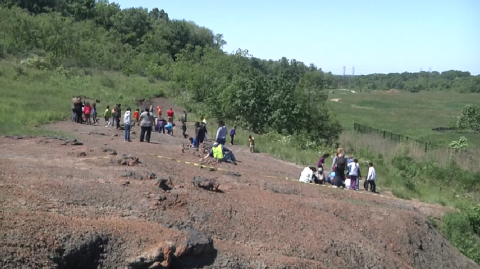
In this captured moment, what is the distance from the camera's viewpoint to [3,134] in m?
18.4

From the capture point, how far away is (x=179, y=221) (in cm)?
934

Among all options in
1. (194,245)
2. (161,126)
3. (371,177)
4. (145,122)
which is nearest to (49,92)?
(161,126)

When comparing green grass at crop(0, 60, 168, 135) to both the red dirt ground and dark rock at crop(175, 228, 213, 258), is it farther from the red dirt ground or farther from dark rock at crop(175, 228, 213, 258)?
dark rock at crop(175, 228, 213, 258)

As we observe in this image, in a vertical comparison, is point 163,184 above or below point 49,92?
below

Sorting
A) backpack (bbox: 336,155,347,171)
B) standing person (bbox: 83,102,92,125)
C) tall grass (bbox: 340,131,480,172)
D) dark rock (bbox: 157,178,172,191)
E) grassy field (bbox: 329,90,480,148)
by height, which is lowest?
grassy field (bbox: 329,90,480,148)

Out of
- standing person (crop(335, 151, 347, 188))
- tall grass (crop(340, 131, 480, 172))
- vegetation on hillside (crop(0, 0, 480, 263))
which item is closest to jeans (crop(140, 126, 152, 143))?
vegetation on hillside (crop(0, 0, 480, 263))

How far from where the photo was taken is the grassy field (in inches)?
2344

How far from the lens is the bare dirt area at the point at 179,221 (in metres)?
7.55

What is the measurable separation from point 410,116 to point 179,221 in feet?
247

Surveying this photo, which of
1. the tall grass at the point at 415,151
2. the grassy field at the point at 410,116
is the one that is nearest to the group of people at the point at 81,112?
the tall grass at the point at 415,151

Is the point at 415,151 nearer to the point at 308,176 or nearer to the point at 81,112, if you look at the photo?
the point at 308,176

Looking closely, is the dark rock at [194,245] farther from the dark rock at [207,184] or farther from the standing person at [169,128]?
the standing person at [169,128]

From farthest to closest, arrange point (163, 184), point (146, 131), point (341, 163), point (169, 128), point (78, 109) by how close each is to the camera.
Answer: point (169, 128) < point (78, 109) < point (146, 131) < point (341, 163) < point (163, 184)

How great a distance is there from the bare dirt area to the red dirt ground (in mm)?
22
